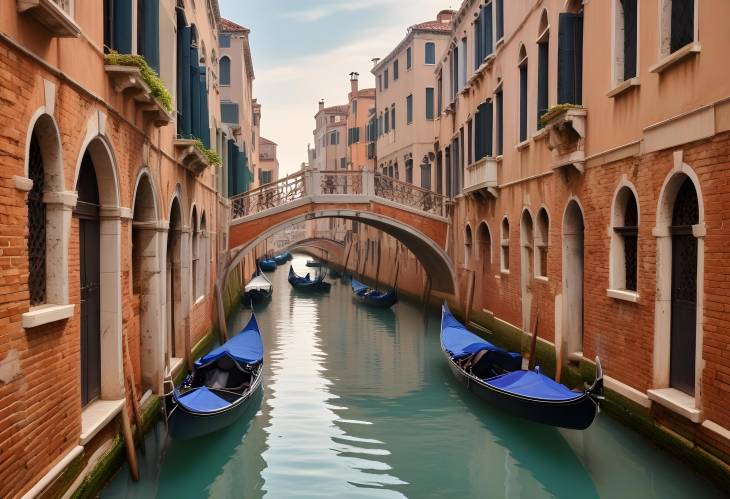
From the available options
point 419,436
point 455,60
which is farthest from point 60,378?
point 455,60

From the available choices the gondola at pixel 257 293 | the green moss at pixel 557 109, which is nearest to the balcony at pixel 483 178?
the green moss at pixel 557 109

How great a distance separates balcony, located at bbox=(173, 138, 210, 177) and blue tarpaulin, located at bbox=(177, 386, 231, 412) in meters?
2.81

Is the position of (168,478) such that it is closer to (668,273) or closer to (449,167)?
(668,273)

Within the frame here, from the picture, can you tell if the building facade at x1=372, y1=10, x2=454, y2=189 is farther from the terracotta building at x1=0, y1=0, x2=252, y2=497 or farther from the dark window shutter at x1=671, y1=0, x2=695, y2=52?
the dark window shutter at x1=671, y1=0, x2=695, y2=52

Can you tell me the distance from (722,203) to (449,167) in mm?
10886

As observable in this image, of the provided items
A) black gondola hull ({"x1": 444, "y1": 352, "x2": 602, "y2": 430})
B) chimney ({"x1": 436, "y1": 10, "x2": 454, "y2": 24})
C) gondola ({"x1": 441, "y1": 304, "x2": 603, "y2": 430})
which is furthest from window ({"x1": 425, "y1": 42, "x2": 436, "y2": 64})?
black gondola hull ({"x1": 444, "y1": 352, "x2": 602, "y2": 430})

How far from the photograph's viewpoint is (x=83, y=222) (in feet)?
16.3

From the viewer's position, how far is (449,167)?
15.5 m

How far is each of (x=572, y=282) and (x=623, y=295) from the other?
159cm

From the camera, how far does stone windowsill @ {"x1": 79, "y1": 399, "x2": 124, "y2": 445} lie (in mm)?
4484

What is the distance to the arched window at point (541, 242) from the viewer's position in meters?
9.07

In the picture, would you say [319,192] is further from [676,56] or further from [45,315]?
[45,315]

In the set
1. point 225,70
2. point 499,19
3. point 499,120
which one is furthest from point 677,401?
point 225,70

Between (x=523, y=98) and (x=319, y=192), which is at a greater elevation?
(x=523, y=98)
